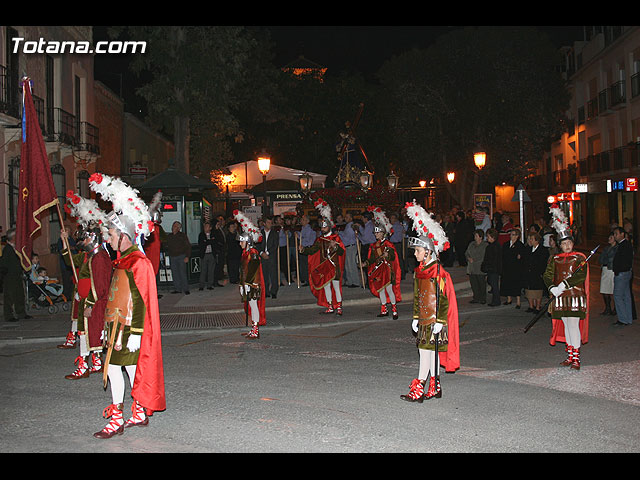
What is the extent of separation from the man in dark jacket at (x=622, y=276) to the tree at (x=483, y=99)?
27.8m

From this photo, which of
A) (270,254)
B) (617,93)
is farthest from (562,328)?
(617,93)

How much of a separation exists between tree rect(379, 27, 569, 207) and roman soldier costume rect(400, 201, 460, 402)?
33175mm

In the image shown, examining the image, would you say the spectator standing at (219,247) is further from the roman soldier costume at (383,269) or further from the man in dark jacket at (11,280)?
the roman soldier costume at (383,269)

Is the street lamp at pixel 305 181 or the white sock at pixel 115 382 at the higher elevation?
the street lamp at pixel 305 181

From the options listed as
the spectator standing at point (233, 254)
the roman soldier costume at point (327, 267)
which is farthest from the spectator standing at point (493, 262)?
the spectator standing at point (233, 254)

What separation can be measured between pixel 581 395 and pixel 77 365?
5952mm

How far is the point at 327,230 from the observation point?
44.7 feet

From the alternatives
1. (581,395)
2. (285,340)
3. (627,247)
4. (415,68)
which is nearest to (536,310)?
(627,247)

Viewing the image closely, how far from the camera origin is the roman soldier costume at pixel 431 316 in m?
7.17

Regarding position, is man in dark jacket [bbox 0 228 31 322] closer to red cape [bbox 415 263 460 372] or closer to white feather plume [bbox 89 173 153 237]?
white feather plume [bbox 89 173 153 237]

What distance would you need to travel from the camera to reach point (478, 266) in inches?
593

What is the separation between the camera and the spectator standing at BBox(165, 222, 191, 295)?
1741 cm

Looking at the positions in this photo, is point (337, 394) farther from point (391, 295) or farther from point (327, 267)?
point (327, 267)

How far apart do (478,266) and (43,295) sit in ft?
30.3
